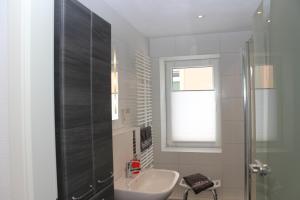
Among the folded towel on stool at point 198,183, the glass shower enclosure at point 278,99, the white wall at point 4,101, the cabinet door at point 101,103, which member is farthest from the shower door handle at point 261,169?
the folded towel on stool at point 198,183

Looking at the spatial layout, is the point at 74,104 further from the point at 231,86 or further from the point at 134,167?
the point at 231,86

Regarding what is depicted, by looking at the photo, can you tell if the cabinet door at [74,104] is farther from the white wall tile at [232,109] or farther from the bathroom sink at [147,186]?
the white wall tile at [232,109]

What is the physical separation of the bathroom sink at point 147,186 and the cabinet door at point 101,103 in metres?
0.36

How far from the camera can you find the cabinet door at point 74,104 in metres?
1.21

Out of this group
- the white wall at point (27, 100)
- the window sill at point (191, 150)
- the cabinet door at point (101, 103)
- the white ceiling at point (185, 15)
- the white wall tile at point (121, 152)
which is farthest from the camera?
the window sill at point (191, 150)

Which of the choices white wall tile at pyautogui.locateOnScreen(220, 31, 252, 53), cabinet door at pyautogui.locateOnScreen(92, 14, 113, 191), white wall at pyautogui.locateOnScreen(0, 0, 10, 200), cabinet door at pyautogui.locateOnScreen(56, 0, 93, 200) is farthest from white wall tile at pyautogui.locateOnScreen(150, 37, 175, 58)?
white wall at pyautogui.locateOnScreen(0, 0, 10, 200)

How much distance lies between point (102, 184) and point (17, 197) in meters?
0.68

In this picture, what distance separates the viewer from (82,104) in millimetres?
1389

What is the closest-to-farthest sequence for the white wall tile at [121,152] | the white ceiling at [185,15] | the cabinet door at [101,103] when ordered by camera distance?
the cabinet door at [101,103] < the white wall tile at [121,152] < the white ceiling at [185,15]

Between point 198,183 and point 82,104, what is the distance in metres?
1.93

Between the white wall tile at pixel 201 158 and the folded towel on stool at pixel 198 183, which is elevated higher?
the white wall tile at pixel 201 158

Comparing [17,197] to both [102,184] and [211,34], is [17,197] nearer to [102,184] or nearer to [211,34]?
[102,184]

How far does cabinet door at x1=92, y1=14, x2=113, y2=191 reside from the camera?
1540 millimetres

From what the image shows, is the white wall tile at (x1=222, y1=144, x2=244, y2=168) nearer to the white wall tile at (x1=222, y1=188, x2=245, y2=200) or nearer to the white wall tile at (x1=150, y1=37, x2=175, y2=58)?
the white wall tile at (x1=222, y1=188, x2=245, y2=200)
